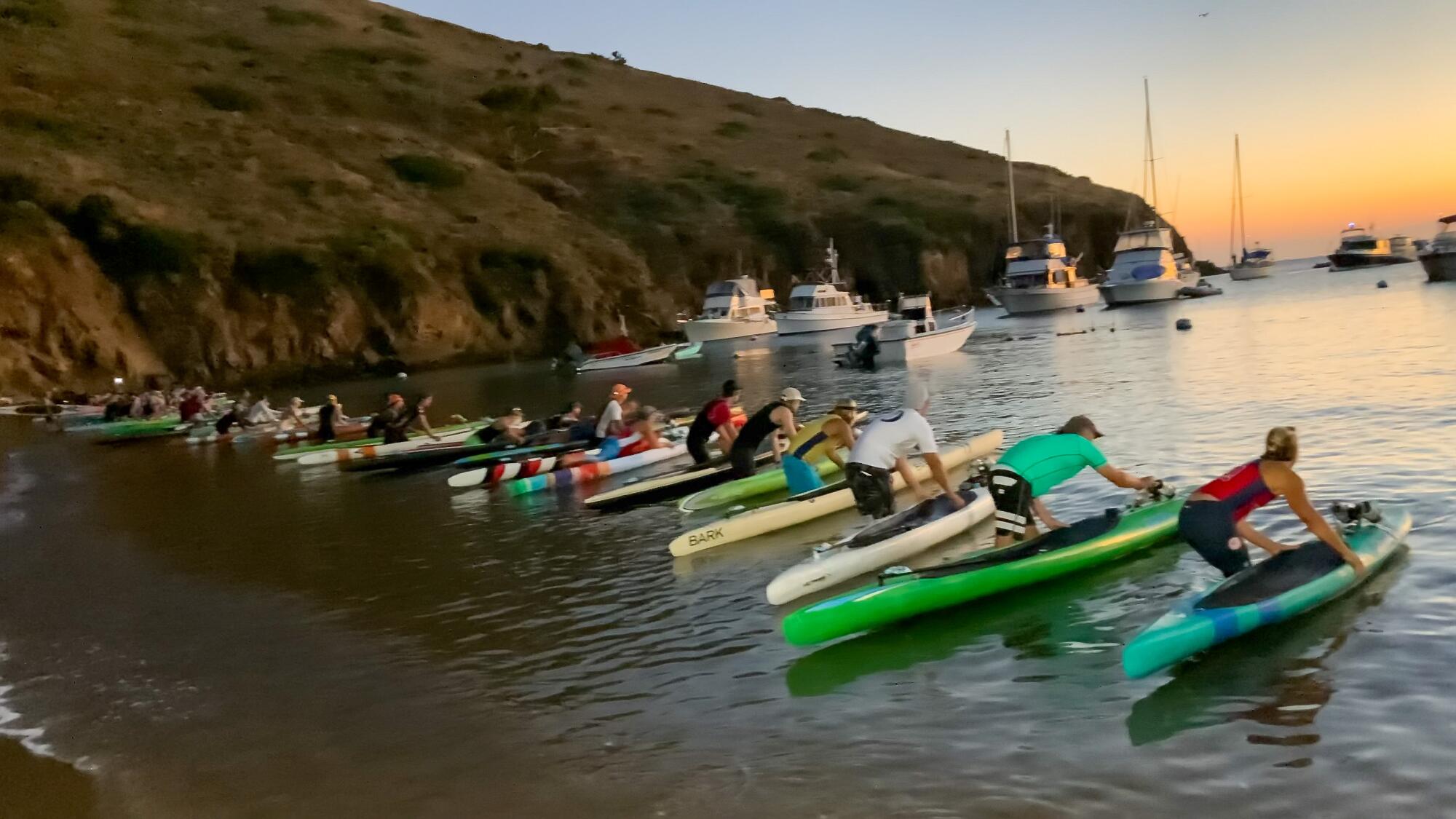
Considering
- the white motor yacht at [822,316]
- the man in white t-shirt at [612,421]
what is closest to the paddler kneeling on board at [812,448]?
the man in white t-shirt at [612,421]

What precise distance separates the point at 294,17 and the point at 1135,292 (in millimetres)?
84392

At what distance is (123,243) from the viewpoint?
177ft

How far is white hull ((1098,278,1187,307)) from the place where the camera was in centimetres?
7425

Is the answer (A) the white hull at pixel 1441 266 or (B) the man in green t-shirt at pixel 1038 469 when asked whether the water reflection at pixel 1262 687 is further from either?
(A) the white hull at pixel 1441 266

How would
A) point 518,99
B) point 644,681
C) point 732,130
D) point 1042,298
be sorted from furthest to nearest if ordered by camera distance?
point 732,130 < point 518,99 < point 1042,298 < point 644,681

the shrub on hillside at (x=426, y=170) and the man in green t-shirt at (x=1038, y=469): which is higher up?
the shrub on hillside at (x=426, y=170)

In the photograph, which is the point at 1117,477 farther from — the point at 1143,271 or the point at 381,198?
the point at 1143,271

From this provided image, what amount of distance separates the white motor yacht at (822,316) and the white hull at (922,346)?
18.5m

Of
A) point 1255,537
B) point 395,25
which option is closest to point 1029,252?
point 1255,537

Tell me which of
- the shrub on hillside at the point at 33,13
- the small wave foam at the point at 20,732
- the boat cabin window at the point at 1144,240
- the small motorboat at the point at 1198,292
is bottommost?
the small wave foam at the point at 20,732

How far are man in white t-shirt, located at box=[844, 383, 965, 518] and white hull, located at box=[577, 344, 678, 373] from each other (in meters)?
43.5

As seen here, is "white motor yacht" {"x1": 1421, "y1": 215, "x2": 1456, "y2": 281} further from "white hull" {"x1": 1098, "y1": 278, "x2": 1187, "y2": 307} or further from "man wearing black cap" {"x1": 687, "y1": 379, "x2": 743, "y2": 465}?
"man wearing black cap" {"x1": 687, "y1": 379, "x2": 743, "y2": 465}

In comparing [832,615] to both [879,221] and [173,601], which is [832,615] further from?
[879,221]

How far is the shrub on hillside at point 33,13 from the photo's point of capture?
82.2m
